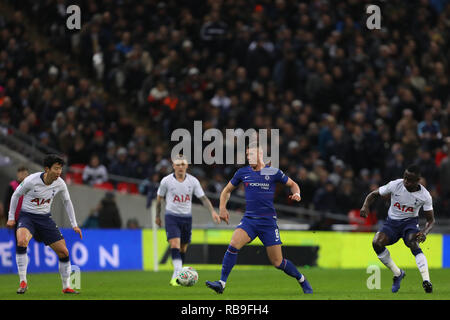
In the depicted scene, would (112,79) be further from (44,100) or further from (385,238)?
(385,238)

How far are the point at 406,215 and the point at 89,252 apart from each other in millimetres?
10741

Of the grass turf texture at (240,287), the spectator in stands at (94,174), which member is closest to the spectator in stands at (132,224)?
the spectator in stands at (94,174)

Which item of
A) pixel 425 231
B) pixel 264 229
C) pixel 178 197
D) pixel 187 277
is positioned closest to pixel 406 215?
pixel 425 231

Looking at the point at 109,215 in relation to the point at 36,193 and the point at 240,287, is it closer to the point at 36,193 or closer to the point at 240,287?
the point at 240,287

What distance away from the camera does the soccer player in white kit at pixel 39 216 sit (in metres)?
15.3

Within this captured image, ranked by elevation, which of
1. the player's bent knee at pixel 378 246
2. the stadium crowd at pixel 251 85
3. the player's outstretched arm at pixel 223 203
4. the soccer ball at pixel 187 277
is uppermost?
the stadium crowd at pixel 251 85

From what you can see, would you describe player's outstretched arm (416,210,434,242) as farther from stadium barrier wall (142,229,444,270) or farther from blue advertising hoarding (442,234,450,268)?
blue advertising hoarding (442,234,450,268)

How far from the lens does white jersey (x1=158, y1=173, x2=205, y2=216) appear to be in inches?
748

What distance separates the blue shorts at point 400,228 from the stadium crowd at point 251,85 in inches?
344

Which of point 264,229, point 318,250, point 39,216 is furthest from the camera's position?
point 318,250

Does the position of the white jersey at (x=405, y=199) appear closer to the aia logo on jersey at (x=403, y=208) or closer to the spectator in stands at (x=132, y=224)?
the aia logo on jersey at (x=403, y=208)

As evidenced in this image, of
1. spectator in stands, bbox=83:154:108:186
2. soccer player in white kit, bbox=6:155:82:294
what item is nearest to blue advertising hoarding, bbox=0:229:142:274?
spectator in stands, bbox=83:154:108:186

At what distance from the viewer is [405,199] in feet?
51.8

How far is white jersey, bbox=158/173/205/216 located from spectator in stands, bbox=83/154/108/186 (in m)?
8.40
